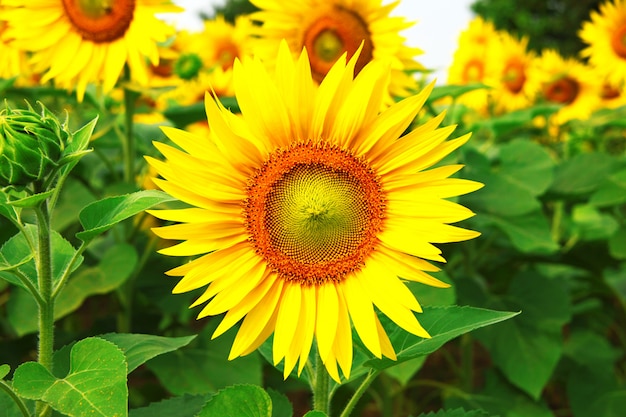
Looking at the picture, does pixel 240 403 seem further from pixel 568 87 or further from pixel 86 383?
pixel 568 87

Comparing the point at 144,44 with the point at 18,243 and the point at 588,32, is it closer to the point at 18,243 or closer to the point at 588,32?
the point at 18,243

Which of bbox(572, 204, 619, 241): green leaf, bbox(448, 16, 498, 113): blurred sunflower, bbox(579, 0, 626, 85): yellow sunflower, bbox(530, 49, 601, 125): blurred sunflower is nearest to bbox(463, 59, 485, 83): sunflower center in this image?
bbox(448, 16, 498, 113): blurred sunflower

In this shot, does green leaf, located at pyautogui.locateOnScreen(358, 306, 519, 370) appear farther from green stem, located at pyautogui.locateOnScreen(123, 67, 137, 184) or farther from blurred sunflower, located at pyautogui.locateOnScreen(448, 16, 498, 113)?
blurred sunflower, located at pyautogui.locateOnScreen(448, 16, 498, 113)

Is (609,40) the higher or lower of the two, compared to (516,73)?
higher

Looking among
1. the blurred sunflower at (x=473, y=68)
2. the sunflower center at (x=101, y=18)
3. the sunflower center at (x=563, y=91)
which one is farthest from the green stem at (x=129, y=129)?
the sunflower center at (x=563, y=91)

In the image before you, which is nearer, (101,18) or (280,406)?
(280,406)

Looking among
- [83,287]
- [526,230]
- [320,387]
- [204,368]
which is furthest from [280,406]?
[526,230]
